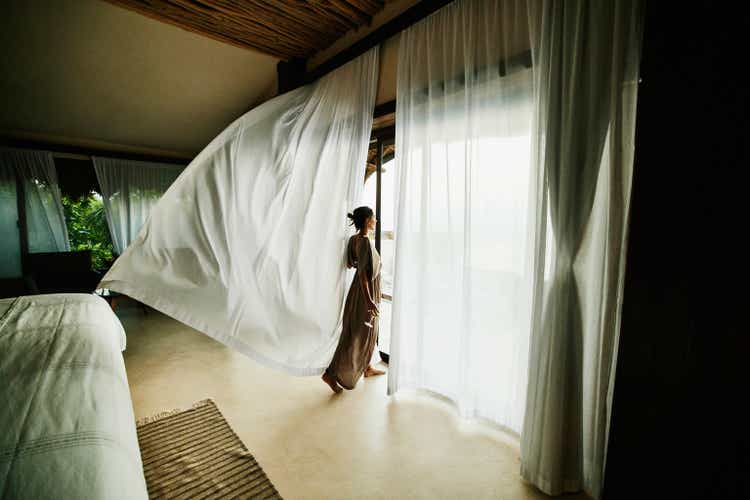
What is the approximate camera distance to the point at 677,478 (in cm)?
84

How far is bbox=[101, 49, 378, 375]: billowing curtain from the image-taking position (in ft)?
6.98

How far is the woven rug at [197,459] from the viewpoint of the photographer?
4.71ft

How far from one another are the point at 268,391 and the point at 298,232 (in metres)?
1.14

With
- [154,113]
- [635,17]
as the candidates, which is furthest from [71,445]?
[154,113]

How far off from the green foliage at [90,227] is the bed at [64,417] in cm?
403

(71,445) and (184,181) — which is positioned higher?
(184,181)

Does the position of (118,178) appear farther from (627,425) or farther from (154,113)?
(627,425)

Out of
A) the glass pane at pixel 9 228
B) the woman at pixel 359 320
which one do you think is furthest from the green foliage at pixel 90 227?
the woman at pixel 359 320

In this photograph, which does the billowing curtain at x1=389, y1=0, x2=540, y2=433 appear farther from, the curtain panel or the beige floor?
the beige floor

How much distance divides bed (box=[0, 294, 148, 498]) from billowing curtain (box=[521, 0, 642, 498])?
4.63ft

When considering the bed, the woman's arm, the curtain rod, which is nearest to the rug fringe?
the bed

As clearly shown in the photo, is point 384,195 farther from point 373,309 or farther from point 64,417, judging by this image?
point 64,417

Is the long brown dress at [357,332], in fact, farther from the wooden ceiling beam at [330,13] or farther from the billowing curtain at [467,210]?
the wooden ceiling beam at [330,13]

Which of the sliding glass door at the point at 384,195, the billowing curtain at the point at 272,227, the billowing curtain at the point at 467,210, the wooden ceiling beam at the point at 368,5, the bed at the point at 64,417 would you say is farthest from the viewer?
the sliding glass door at the point at 384,195
